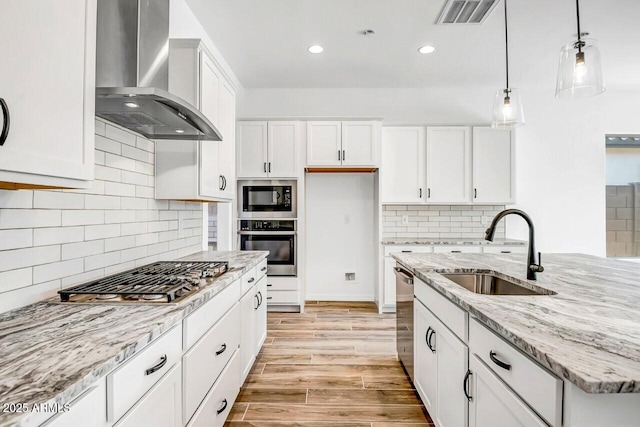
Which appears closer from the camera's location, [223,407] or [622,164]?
[223,407]

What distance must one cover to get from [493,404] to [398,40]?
3.05 metres

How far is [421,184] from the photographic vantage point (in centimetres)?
430

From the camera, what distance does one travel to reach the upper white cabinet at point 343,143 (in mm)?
4164

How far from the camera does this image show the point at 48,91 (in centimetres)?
99

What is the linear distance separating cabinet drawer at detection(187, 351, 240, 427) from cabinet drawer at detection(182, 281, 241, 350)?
32cm

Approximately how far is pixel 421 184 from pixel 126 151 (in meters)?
3.27

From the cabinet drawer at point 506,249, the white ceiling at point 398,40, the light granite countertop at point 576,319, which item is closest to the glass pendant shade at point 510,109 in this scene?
the white ceiling at point 398,40

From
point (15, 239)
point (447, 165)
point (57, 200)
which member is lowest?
point (15, 239)

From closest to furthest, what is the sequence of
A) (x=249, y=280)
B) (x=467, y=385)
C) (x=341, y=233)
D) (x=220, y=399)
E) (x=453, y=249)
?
(x=467, y=385) < (x=220, y=399) < (x=249, y=280) < (x=453, y=249) < (x=341, y=233)

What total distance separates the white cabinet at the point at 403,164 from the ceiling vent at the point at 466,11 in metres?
1.52

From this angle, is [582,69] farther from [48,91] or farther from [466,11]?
[48,91]

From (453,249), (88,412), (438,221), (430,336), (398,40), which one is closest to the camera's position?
(88,412)

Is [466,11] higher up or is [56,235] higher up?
[466,11]

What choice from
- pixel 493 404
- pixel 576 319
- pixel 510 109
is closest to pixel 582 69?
pixel 510 109
